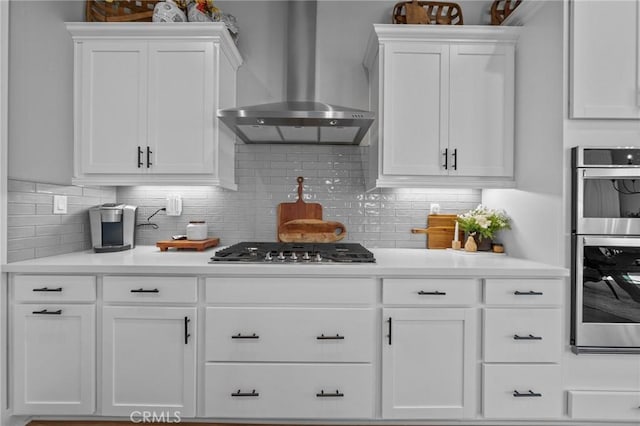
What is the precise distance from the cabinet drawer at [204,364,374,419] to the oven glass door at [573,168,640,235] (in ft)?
4.43

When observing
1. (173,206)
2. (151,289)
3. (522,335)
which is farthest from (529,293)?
(173,206)

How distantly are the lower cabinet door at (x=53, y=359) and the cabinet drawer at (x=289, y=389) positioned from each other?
644 millimetres

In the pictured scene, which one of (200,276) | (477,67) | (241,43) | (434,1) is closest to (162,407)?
(200,276)

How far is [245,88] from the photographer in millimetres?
2939

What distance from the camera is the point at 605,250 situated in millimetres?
2018

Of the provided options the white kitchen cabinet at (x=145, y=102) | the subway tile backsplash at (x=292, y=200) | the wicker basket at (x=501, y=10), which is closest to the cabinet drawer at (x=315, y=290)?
the white kitchen cabinet at (x=145, y=102)

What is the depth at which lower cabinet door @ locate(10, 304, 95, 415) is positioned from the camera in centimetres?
208

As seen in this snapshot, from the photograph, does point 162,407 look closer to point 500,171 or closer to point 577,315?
point 577,315

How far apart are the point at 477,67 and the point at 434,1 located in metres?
0.78

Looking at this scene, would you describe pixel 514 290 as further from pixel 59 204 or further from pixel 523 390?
pixel 59 204

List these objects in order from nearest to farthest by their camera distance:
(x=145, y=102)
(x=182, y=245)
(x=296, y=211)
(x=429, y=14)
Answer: (x=145, y=102), (x=182, y=245), (x=429, y=14), (x=296, y=211)

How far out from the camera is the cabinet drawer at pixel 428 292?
2.09 meters

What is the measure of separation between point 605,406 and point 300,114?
2251 millimetres

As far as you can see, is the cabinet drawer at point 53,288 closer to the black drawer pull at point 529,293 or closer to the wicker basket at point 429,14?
the black drawer pull at point 529,293
